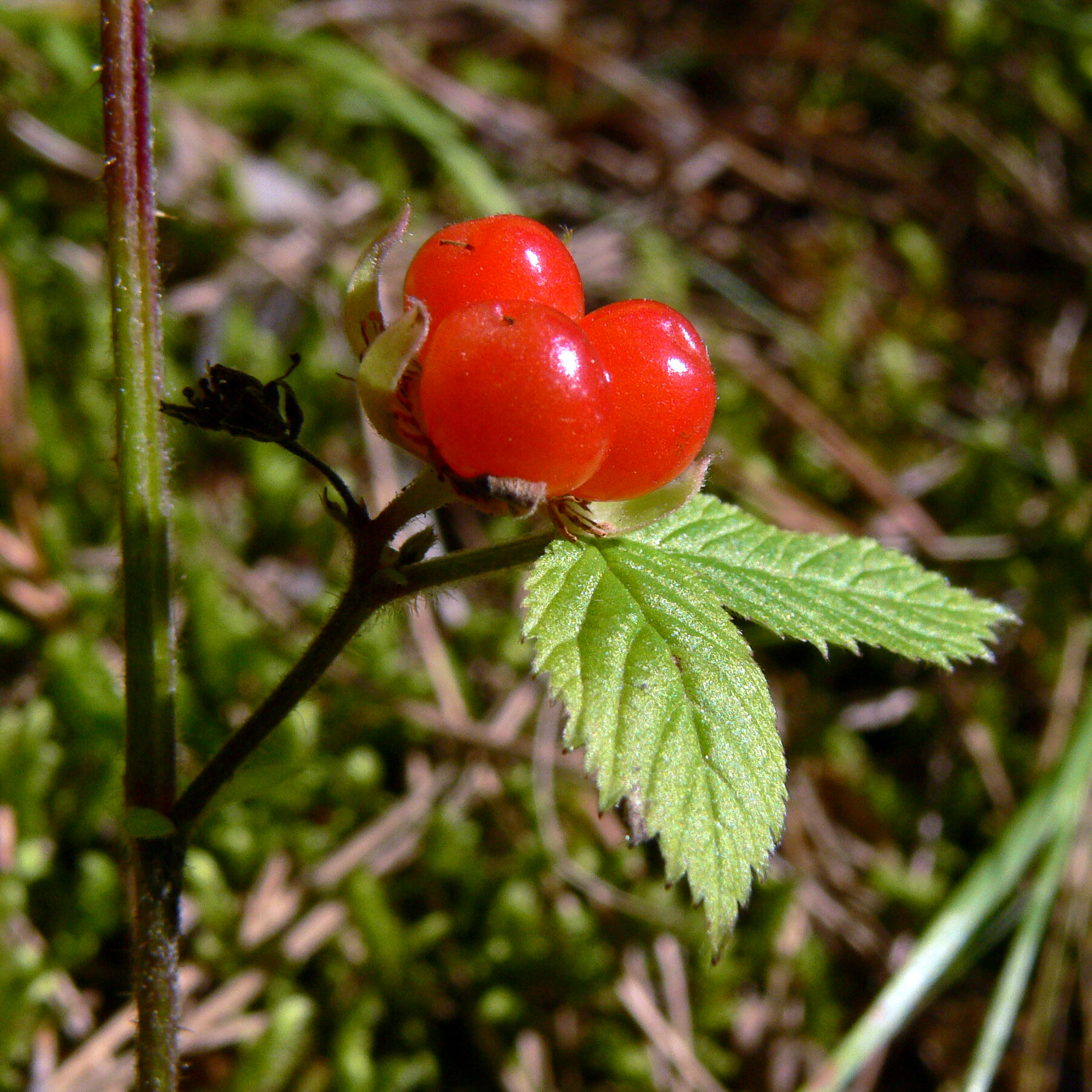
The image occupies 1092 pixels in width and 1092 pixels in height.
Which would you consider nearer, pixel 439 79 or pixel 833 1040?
pixel 833 1040

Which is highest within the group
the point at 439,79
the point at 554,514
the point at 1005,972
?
the point at 554,514

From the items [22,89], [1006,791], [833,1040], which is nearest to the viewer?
[833,1040]

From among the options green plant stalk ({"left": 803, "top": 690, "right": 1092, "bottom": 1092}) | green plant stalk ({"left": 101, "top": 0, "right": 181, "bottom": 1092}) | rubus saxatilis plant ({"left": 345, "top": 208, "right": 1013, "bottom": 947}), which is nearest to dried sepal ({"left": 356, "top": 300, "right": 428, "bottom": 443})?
rubus saxatilis plant ({"left": 345, "top": 208, "right": 1013, "bottom": 947})

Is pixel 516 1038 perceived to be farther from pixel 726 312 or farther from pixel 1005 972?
pixel 726 312

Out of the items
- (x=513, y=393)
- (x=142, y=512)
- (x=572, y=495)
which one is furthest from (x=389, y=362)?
(x=142, y=512)

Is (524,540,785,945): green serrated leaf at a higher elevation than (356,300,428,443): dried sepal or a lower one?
lower

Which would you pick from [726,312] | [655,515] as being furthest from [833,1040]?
[726,312]

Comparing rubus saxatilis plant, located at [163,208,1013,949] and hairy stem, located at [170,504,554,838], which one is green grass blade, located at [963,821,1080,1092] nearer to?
rubus saxatilis plant, located at [163,208,1013,949]
